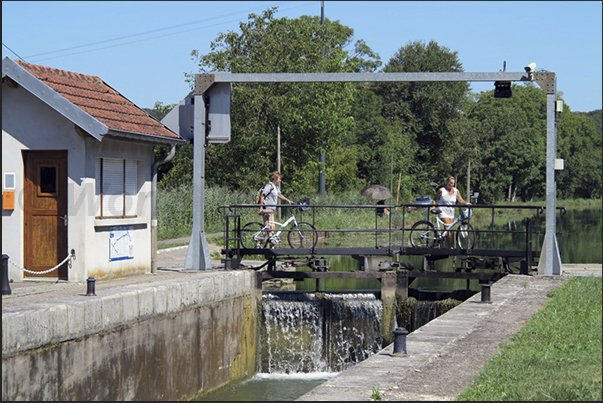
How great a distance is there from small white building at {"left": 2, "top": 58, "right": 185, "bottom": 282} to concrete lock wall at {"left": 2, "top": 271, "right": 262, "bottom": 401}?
1.84m

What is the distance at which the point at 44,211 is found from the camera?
1431 centimetres

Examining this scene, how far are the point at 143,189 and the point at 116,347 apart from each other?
5040mm

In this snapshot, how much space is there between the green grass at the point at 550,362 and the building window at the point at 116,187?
7.46 meters

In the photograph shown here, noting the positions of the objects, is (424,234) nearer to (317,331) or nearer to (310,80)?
(317,331)

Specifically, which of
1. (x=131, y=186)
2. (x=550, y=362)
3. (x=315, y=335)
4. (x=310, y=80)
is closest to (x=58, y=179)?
(x=131, y=186)

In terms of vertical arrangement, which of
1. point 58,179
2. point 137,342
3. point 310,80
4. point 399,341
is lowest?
point 137,342

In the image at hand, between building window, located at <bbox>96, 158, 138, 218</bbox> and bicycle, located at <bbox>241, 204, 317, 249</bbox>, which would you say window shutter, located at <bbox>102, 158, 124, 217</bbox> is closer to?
building window, located at <bbox>96, 158, 138, 218</bbox>

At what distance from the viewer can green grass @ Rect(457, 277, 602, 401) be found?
7242mm

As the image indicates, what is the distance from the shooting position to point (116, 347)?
1136 centimetres

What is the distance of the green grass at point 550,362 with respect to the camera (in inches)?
285

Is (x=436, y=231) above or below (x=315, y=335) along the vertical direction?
above

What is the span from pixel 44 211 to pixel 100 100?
8.01 feet

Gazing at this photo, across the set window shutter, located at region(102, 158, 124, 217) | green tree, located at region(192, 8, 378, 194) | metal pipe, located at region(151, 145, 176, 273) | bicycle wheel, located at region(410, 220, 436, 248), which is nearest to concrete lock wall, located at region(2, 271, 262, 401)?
metal pipe, located at region(151, 145, 176, 273)

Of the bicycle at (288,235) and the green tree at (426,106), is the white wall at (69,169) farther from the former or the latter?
the green tree at (426,106)
